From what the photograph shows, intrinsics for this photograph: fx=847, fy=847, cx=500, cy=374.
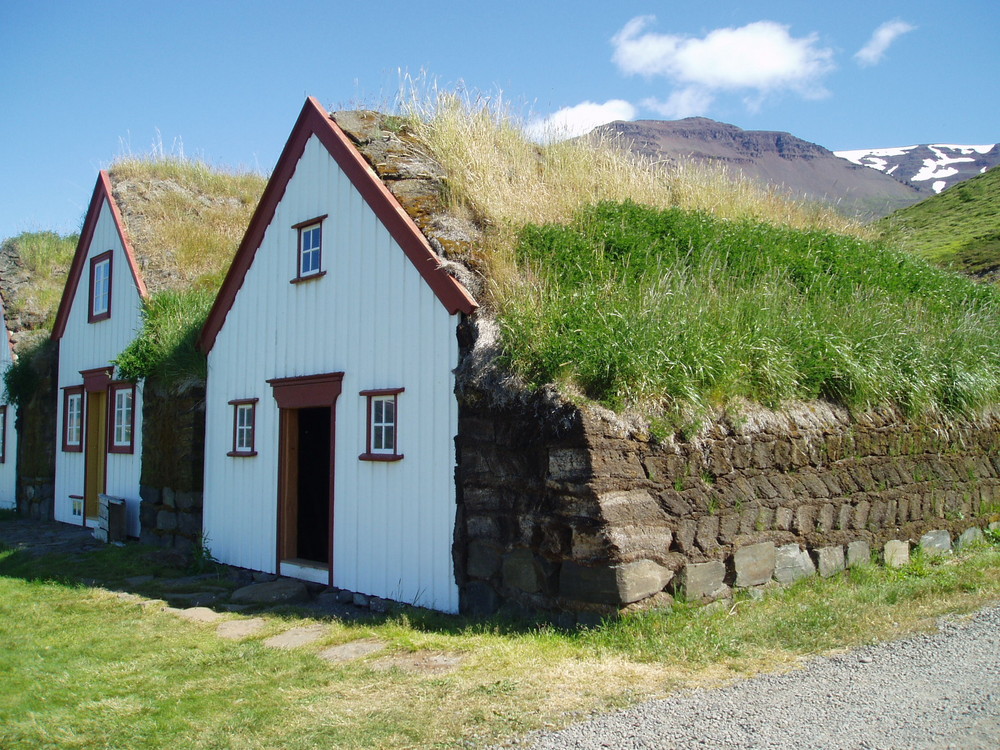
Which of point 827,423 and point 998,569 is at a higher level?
point 827,423

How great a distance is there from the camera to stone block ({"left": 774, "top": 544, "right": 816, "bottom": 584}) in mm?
Answer: 7738

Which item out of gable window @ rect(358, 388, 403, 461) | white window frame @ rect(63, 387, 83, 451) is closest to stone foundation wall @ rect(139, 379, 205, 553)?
white window frame @ rect(63, 387, 83, 451)

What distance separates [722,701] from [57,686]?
489 centimetres

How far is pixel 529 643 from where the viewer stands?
21.8 feet

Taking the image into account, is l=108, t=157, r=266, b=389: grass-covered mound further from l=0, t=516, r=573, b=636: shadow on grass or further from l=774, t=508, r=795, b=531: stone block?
l=774, t=508, r=795, b=531: stone block

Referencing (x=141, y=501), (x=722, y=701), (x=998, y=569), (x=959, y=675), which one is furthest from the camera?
(x=141, y=501)

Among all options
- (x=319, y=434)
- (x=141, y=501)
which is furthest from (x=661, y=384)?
(x=141, y=501)

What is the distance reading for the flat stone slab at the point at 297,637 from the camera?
7.51 metres

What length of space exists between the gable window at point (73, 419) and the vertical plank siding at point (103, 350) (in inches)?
5.7

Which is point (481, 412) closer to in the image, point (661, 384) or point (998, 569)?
point (661, 384)

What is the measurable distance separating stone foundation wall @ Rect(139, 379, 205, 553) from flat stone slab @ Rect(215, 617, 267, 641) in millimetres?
4122

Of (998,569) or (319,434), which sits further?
(319,434)

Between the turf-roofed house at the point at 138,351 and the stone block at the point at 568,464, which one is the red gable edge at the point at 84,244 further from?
the stone block at the point at 568,464

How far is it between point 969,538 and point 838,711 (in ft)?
19.1
